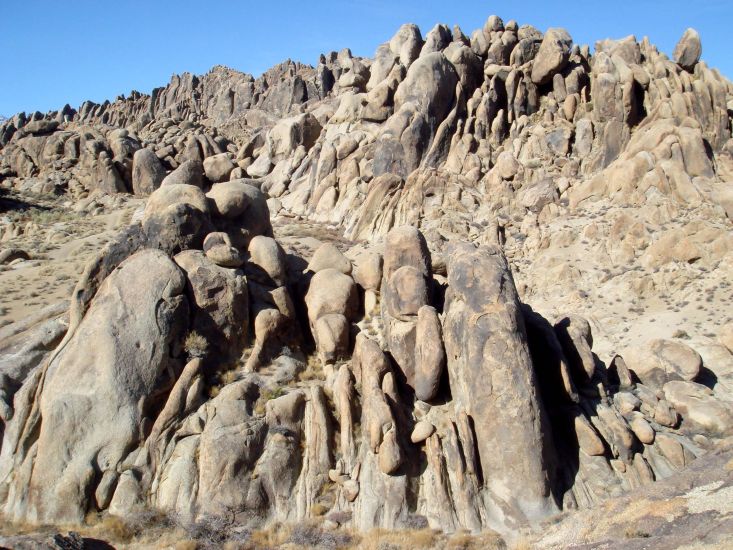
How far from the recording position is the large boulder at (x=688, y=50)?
46406mm

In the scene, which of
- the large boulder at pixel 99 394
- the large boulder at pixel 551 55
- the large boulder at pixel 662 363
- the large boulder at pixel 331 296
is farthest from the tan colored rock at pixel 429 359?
the large boulder at pixel 551 55

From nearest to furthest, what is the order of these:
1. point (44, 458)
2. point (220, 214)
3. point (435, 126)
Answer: point (44, 458), point (220, 214), point (435, 126)

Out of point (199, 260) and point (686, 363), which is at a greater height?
point (199, 260)

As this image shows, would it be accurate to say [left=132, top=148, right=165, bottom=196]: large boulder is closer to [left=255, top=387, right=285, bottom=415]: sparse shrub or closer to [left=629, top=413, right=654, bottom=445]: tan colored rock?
[left=255, top=387, right=285, bottom=415]: sparse shrub

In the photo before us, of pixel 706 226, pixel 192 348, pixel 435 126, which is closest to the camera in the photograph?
pixel 192 348

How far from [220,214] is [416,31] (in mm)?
45303

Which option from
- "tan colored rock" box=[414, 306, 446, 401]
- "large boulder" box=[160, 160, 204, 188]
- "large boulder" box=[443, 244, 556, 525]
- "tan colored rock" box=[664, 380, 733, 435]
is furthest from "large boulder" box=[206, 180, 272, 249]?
"large boulder" box=[160, 160, 204, 188]

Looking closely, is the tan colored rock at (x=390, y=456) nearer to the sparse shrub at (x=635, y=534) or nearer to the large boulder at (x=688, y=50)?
the sparse shrub at (x=635, y=534)

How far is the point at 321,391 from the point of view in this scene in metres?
15.1

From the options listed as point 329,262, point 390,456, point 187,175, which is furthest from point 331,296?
point 187,175

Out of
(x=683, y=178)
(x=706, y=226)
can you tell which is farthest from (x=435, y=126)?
(x=706, y=226)

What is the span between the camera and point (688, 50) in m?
46.6

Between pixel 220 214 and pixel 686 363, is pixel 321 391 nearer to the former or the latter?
pixel 220 214

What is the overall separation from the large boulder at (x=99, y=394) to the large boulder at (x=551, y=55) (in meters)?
45.0
